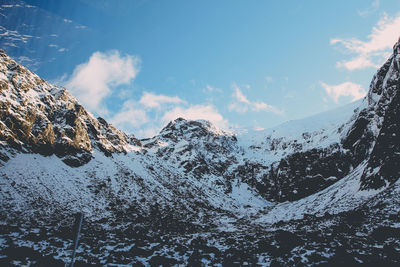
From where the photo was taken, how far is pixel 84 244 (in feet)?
64.3

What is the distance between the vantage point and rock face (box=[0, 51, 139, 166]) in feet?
140

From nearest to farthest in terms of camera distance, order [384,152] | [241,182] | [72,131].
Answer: [384,152], [72,131], [241,182]

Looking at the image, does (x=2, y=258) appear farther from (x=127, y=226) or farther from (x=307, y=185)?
(x=307, y=185)

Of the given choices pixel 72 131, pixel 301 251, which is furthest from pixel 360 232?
pixel 72 131

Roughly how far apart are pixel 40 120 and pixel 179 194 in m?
37.2

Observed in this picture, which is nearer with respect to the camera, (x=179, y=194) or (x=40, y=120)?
(x=40, y=120)

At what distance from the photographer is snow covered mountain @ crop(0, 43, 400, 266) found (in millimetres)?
16708

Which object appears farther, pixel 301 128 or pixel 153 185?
pixel 301 128

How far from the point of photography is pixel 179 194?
191 feet

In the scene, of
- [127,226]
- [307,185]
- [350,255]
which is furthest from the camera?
[307,185]

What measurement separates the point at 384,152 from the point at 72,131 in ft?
217

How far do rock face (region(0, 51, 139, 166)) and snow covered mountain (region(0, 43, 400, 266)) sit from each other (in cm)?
25

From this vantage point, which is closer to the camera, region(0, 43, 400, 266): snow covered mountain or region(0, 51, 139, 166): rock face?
region(0, 43, 400, 266): snow covered mountain

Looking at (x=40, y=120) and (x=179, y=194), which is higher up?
(x=40, y=120)
